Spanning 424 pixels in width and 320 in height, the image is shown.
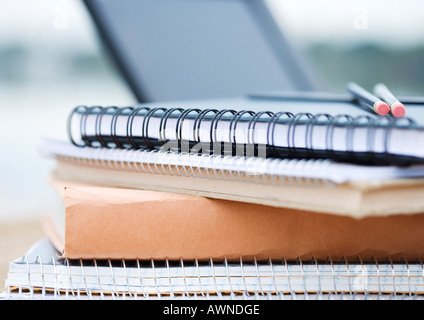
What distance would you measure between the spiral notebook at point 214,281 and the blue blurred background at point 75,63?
0.52 m

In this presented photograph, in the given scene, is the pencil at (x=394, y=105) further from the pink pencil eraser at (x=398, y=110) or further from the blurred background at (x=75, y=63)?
the blurred background at (x=75, y=63)

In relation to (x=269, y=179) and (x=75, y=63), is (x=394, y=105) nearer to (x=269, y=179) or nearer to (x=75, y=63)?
(x=269, y=179)

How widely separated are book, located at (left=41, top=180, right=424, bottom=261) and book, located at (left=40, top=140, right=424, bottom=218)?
19mm

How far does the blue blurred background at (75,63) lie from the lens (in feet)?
3.89

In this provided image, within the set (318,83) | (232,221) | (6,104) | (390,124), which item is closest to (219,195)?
(232,221)

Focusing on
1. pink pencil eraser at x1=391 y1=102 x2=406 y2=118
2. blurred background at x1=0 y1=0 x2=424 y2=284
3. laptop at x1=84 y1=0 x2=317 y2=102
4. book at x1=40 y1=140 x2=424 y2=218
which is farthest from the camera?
blurred background at x1=0 y1=0 x2=424 y2=284

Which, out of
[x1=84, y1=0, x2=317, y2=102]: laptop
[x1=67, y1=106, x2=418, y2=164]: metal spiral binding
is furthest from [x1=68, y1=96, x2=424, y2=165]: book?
[x1=84, y1=0, x2=317, y2=102]: laptop

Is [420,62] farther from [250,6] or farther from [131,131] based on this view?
[131,131]

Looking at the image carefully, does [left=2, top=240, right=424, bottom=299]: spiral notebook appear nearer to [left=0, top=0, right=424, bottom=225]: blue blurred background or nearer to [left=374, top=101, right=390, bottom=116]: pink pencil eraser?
[left=374, top=101, right=390, bottom=116]: pink pencil eraser

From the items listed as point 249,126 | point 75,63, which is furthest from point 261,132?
point 75,63

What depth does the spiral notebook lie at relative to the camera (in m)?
0.41

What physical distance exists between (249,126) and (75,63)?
1.34m

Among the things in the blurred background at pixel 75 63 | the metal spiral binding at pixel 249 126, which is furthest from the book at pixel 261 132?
the blurred background at pixel 75 63
